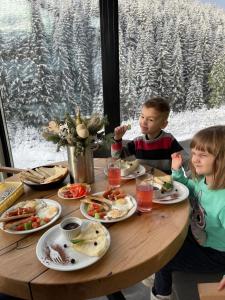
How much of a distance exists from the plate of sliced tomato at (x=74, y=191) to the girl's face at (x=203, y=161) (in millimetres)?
511

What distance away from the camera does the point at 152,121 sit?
6.36 ft

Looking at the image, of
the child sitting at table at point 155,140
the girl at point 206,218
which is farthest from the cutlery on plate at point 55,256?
the child sitting at table at point 155,140

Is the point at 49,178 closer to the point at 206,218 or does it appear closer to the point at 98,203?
the point at 98,203

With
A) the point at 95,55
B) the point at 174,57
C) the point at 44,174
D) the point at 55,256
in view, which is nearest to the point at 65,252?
the point at 55,256

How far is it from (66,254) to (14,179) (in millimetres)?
726

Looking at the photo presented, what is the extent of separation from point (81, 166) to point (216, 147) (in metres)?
0.62

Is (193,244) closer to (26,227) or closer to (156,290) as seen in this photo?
→ (156,290)

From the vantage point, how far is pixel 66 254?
0.96 m

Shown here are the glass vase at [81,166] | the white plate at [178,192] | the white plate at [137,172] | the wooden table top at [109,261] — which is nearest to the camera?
the wooden table top at [109,261]

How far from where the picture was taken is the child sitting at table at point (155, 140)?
1.94 metres

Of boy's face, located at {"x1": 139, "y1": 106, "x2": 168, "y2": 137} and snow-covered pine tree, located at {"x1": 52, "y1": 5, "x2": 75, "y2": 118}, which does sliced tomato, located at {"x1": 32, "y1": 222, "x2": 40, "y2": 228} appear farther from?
snow-covered pine tree, located at {"x1": 52, "y1": 5, "x2": 75, "y2": 118}

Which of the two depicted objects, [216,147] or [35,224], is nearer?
[35,224]

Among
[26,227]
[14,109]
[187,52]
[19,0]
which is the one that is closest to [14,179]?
[26,227]

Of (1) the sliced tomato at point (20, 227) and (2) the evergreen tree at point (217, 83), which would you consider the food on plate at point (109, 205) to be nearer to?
(1) the sliced tomato at point (20, 227)
